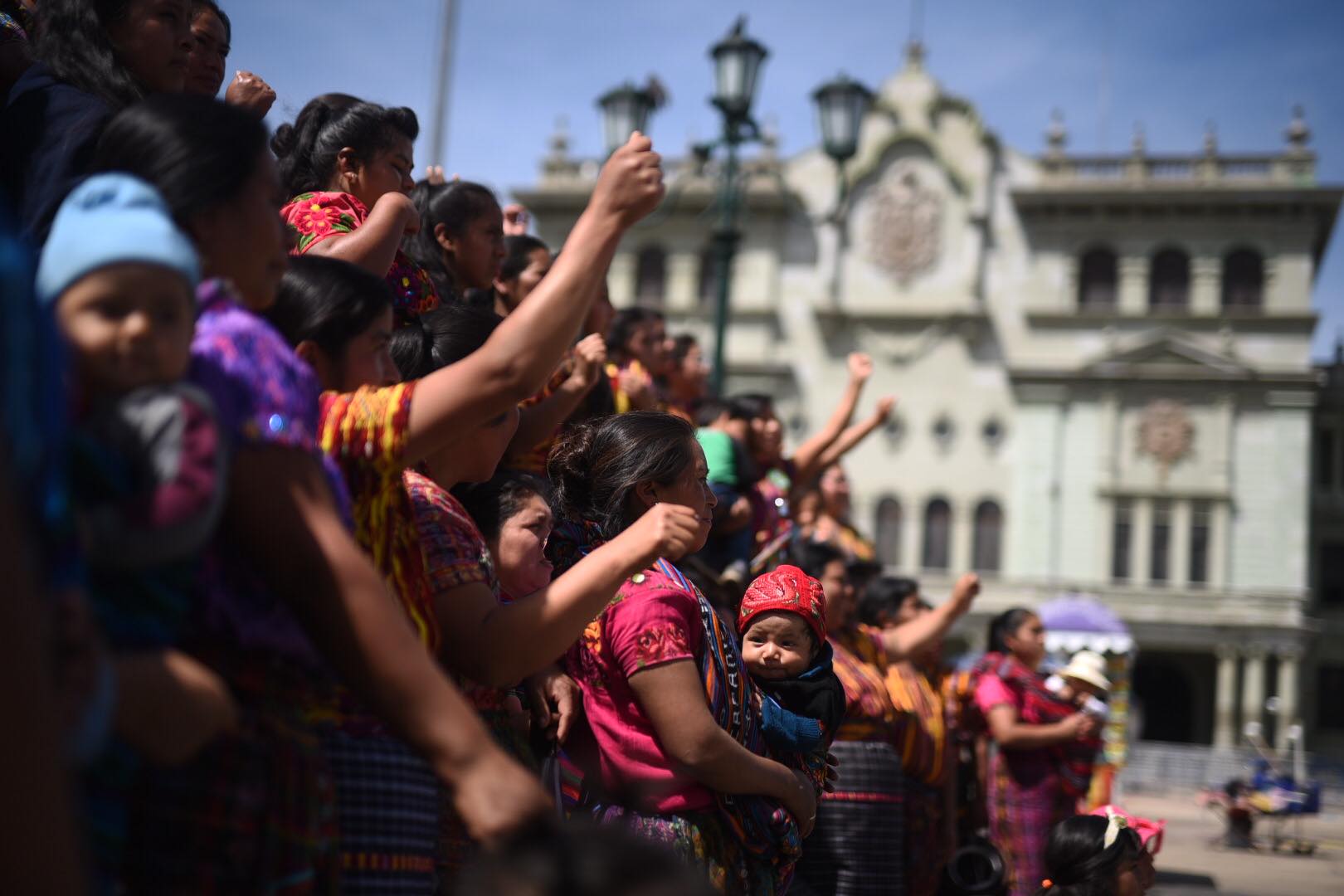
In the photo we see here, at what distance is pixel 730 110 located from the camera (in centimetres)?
1164

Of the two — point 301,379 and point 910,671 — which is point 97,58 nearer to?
point 301,379

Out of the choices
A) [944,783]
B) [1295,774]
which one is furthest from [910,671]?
[1295,774]

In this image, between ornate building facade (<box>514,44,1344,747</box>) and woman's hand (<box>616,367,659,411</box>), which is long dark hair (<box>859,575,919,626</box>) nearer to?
woman's hand (<box>616,367,659,411</box>)

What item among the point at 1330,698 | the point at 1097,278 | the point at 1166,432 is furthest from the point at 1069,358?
the point at 1330,698

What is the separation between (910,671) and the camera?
675 centimetres

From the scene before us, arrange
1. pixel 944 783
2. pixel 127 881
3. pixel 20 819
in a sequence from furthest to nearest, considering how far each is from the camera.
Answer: pixel 944 783, pixel 127 881, pixel 20 819

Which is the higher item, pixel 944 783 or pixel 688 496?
pixel 688 496

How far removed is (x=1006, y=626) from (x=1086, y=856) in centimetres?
362

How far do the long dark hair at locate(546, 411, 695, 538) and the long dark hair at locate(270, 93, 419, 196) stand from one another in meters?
1.19

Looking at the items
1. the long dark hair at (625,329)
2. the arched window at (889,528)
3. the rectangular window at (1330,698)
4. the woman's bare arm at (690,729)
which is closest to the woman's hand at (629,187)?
the woman's bare arm at (690,729)

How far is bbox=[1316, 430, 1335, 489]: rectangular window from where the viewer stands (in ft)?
126

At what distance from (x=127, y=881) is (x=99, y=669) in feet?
1.23

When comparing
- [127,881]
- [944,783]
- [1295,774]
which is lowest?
[1295,774]

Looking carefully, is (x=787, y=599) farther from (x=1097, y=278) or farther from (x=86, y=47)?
(x=1097, y=278)
